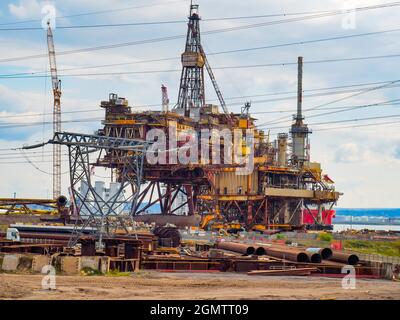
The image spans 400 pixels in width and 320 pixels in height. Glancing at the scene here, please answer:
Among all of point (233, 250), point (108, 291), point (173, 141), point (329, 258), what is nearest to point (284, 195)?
point (173, 141)

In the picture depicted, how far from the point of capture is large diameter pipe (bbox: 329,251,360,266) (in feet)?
189

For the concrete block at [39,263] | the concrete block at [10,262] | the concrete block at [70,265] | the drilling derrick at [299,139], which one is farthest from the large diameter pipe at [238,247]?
the drilling derrick at [299,139]

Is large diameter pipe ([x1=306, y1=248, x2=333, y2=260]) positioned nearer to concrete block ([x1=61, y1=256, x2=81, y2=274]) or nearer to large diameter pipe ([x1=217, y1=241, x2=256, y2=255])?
large diameter pipe ([x1=217, y1=241, x2=256, y2=255])

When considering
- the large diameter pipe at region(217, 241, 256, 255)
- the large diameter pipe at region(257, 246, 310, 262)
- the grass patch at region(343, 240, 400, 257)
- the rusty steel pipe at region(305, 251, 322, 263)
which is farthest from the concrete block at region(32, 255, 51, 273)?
the grass patch at region(343, 240, 400, 257)

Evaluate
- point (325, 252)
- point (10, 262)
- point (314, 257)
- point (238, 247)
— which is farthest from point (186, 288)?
point (238, 247)

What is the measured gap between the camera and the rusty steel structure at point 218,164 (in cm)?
11400

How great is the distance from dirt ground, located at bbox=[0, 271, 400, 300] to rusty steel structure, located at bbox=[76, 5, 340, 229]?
211 feet

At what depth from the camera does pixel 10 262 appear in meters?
44.1

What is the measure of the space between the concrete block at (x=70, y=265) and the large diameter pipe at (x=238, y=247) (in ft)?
74.9

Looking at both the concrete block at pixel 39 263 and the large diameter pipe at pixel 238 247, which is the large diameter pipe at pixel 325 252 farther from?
the concrete block at pixel 39 263

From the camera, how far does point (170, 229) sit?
79375mm

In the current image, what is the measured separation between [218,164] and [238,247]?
45086 mm

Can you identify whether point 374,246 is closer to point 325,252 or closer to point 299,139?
point 325,252
